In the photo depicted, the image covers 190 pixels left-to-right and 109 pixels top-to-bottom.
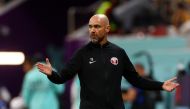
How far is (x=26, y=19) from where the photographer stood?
62.2 ft

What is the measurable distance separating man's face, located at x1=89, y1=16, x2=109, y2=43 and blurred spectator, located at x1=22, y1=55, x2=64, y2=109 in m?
4.80

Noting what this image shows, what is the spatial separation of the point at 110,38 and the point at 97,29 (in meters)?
6.96

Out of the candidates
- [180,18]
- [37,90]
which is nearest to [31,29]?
[180,18]

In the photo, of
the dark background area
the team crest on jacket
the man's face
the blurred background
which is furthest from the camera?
the dark background area

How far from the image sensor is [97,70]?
791 cm

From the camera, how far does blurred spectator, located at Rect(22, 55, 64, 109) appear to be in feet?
41.5

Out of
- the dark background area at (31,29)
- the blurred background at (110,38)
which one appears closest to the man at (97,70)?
the blurred background at (110,38)

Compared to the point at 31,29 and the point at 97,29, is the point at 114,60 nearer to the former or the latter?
the point at 97,29

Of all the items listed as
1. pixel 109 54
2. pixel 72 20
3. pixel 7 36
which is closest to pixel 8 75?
pixel 7 36

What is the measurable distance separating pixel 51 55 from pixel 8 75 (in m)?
1.12

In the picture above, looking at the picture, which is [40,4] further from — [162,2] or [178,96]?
[178,96]

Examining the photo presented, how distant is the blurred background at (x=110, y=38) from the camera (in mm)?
13961

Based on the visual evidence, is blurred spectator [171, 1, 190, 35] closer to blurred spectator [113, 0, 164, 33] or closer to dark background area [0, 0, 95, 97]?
blurred spectator [113, 0, 164, 33]

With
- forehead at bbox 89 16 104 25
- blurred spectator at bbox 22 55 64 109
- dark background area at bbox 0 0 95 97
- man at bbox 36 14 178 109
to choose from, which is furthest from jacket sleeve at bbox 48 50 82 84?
dark background area at bbox 0 0 95 97
